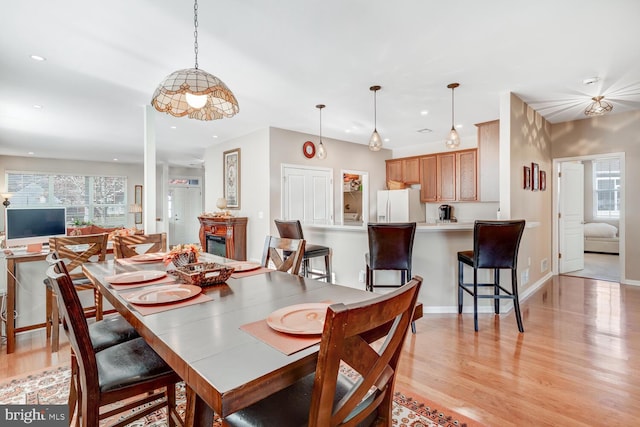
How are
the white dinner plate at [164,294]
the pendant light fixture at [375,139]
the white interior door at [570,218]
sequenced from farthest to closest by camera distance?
the white interior door at [570,218], the pendant light fixture at [375,139], the white dinner plate at [164,294]

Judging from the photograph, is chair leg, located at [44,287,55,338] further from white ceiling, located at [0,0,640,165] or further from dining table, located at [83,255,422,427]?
white ceiling, located at [0,0,640,165]

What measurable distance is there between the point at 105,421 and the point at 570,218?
21.5 feet

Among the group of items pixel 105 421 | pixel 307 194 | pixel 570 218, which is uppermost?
pixel 307 194

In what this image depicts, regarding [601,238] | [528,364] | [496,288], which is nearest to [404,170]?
[496,288]

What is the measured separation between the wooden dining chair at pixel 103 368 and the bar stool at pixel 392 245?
6.82 feet

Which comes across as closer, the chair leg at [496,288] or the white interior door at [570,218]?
the chair leg at [496,288]

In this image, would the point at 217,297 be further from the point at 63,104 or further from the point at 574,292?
the point at 574,292

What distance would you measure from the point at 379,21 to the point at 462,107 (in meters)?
2.39

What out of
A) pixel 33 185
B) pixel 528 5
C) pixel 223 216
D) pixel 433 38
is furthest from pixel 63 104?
pixel 33 185

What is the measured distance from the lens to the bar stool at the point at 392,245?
299 cm

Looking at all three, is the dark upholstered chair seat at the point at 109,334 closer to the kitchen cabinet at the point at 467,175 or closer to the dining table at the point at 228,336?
the dining table at the point at 228,336

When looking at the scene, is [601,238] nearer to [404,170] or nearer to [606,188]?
[606,188]

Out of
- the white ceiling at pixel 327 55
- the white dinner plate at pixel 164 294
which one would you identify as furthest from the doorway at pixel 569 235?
the white dinner plate at pixel 164 294

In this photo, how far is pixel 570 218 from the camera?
5344 millimetres
